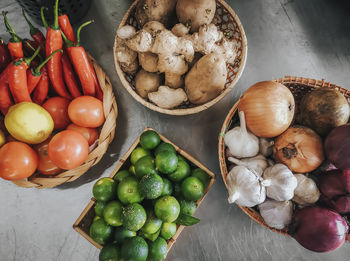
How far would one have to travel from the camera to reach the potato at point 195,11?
0.84 metres

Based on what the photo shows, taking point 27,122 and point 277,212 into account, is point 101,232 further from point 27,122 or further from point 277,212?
point 277,212

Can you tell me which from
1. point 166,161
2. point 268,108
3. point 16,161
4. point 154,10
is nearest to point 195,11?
point 154,10

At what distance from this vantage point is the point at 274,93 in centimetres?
75

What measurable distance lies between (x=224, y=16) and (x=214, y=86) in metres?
0.37

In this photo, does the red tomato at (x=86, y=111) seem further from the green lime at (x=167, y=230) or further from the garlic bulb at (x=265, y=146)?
the garlic bulb at (x=265, y=146)

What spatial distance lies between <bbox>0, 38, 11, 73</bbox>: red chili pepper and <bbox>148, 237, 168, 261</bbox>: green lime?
0.78m

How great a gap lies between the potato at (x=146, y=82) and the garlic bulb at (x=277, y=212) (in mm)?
532

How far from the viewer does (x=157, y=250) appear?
0.71 meters

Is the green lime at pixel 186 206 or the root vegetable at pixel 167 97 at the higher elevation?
the root vegetable at pixel 167 97

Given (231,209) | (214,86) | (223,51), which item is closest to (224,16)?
(223,51)

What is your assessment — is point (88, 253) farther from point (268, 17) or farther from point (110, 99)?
point (268, 17)

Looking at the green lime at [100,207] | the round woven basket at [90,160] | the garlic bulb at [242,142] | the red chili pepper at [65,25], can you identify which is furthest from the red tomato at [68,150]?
the garlic bulb at [242,142]

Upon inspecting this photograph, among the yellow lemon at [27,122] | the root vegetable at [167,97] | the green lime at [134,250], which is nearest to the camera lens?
the green lime at [134,250]

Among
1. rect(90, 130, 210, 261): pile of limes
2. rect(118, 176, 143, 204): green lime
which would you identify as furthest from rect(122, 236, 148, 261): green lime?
rect(118, 176, 143, 204): green lime
